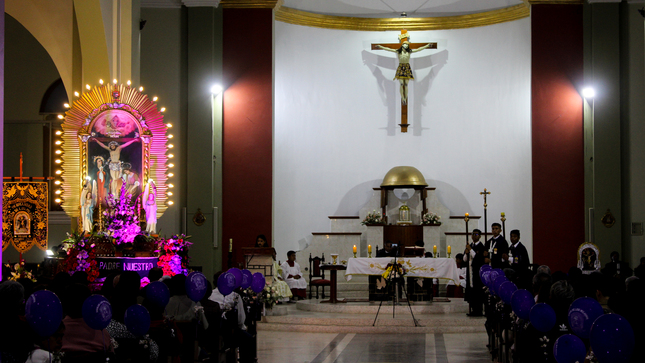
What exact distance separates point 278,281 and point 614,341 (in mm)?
9829

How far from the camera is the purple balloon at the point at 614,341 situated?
3074 mm

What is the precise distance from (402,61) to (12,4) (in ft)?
29.1

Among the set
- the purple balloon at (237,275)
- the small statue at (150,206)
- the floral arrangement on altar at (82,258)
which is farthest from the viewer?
the small statue at (150,206)

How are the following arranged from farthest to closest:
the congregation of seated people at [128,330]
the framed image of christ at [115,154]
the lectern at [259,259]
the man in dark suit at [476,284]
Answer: the lectern at [259,259] → the man in dark suit at [476,284] → the framed image of christ at [115,154] → the congregation of seated people at [128,330]

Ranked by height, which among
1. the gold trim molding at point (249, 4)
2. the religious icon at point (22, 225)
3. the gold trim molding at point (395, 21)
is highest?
the gold trim molding at point (395, 21)

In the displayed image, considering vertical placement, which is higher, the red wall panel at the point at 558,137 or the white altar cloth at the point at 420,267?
the red wall panel at the point at 558,137

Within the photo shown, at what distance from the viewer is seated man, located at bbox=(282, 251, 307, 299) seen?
13547 millimetres

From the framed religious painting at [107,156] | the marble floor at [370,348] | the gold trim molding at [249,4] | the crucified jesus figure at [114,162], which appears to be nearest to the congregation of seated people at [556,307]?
the marble floor at [370,348]

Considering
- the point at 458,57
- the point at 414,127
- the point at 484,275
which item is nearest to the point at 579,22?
the point at 458,57

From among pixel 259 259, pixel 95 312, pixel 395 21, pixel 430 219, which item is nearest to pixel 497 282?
pixel 95 312

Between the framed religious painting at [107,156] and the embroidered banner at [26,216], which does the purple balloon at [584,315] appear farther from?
the embroidered banner at [26,216]

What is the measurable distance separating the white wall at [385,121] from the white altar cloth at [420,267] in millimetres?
4206

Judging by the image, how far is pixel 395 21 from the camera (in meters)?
17.1

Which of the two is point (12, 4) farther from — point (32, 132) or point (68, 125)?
point (32, 132)
